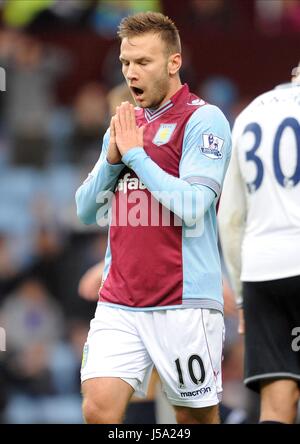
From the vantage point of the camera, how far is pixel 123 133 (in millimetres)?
5445

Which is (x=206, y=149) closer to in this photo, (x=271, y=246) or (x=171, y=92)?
(x=171, y=92)

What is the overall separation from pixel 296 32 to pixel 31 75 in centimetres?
277

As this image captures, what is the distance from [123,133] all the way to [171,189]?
0.36 metres

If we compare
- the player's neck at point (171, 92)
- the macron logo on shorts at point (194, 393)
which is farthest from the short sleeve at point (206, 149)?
the macron logo on shorts at point (194, 393)

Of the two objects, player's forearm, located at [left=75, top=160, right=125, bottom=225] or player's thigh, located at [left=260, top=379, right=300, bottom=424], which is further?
Result: player's thigh, located at [left=260, top=379, right=300, bottom=424]

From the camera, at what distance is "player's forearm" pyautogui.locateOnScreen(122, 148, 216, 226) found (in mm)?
5305

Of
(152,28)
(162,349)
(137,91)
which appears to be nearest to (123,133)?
(137,91)

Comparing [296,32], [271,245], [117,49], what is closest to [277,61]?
[296,32]

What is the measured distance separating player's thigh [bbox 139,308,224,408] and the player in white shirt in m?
0.65

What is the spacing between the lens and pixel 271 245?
242 inches

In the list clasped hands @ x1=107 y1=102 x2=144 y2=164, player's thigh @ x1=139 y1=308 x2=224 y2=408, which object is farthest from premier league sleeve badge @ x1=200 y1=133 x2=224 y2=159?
player's thigh @ x1=139 y1=308 x2=224 y2=408

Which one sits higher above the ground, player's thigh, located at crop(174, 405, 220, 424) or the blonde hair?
the blonde hair

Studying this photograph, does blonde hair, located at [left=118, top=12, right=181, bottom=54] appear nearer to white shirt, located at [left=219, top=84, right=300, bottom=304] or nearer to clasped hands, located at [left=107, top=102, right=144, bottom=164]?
clasped hands, located at [left=107, top=102, right=144, bottom=164]

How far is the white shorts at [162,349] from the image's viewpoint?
5.45 meters
